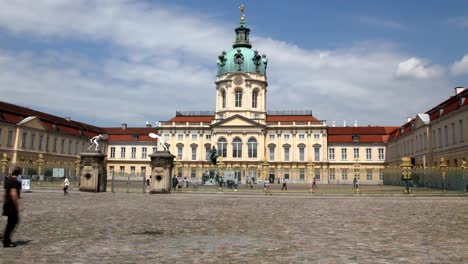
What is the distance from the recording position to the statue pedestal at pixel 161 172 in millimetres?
29453

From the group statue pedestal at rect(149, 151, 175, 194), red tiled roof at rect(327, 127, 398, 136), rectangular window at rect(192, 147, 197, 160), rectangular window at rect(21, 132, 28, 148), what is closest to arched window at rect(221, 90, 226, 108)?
rectangular window at rect(192, 147, 197, 160)

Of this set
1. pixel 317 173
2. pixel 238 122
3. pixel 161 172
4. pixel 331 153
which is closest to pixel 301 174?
pixel 317 173

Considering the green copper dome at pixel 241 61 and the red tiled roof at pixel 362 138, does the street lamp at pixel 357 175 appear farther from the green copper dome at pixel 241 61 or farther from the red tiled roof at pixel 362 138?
the green copper dome at pixel 241 61

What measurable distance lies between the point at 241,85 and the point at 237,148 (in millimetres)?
12147

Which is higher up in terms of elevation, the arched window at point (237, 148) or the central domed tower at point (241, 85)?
the central domed tower at point (241, 85)

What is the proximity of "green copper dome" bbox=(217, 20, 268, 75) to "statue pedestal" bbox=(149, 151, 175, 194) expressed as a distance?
168 ft

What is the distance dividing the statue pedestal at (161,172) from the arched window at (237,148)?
47869mm

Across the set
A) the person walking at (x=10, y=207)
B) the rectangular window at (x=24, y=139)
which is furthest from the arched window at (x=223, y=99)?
the person walking at (x=10, y=207)

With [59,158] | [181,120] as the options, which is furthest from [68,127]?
[181,120]

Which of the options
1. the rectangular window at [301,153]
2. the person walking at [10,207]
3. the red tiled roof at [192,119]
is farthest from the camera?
the red tiled roof at [192,119]

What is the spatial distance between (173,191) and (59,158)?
42630mm

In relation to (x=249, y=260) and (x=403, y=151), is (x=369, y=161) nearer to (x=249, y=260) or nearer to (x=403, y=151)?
(x=403, y=151)

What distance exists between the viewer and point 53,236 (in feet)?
33.7

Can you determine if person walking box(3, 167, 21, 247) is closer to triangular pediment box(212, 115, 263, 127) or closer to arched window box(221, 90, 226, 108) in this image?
triangular pediment box(212, 115, 263, 127)
